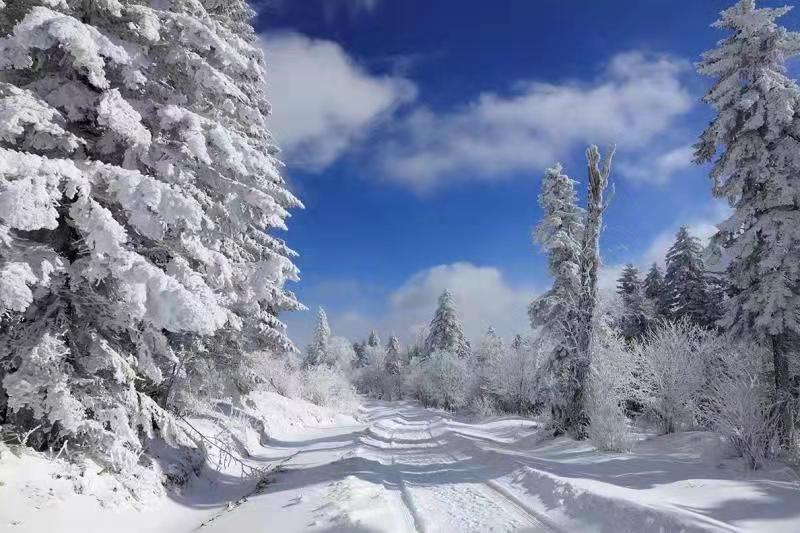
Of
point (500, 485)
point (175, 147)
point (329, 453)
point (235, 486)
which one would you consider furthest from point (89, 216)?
point (329, 453)

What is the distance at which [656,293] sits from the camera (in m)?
39.0

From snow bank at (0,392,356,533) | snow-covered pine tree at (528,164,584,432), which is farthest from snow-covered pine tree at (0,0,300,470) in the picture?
snow-covered pine tree at (528,164,584,432)

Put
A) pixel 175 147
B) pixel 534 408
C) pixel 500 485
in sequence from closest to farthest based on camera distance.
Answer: pixel 175 147
pixel 500 485
pixel 534 408

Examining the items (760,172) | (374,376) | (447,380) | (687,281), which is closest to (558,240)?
(760,172)

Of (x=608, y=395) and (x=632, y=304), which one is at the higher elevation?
(x=632, y=304)

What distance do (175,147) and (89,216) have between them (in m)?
2.63

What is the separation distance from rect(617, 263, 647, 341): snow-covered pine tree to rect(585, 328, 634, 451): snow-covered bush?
44.5 feet

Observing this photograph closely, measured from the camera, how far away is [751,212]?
13.5 meters

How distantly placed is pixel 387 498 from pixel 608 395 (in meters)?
9.78

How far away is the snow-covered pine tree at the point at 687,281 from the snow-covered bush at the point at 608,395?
13.7 m

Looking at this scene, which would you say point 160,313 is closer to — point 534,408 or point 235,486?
point 235,486

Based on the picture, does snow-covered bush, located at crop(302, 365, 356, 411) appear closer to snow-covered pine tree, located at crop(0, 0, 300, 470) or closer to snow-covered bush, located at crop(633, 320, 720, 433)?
snow-covered bush, located at crop(633, 320, 720, 433)

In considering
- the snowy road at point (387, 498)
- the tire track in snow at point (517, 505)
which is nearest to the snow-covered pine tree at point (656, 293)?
the snowy road at point (387, 498)

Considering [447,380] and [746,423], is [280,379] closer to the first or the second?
[447,380]
